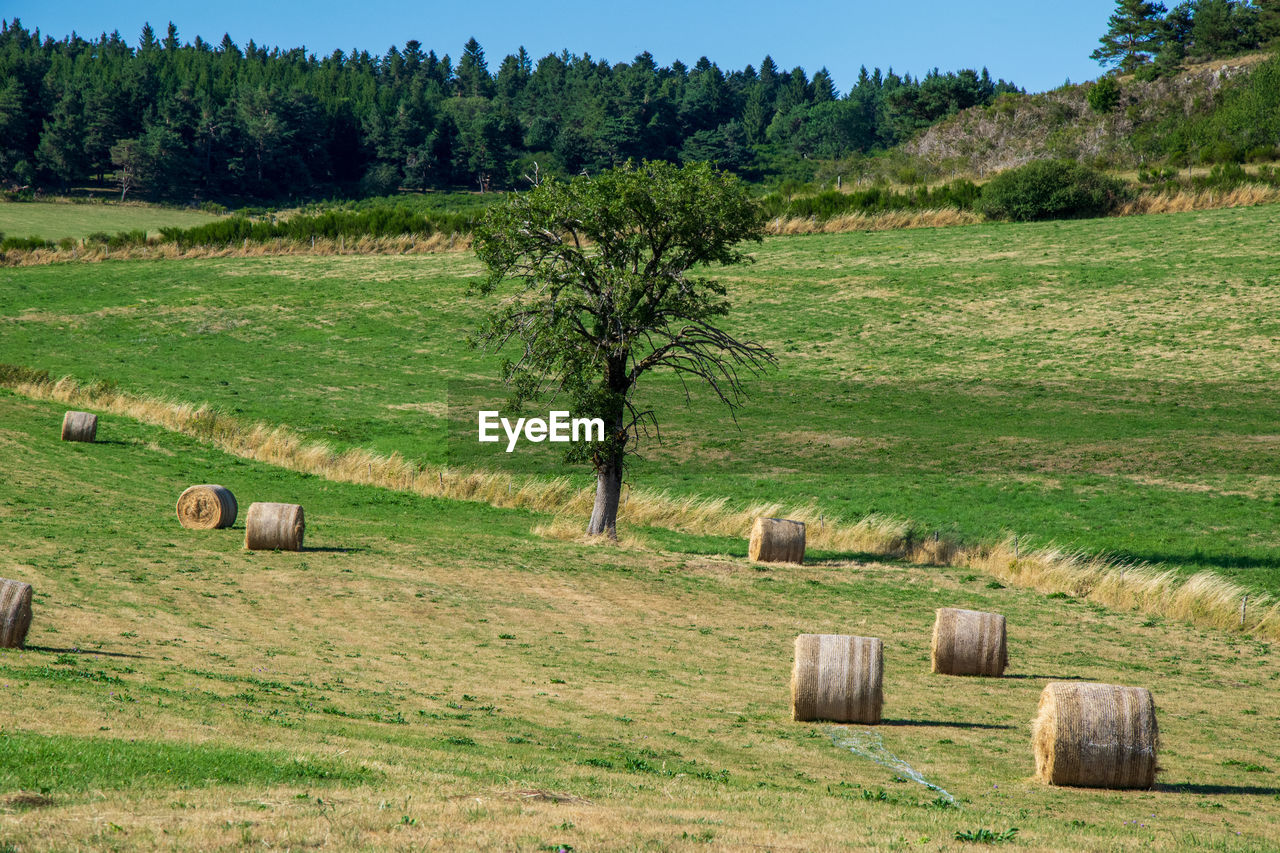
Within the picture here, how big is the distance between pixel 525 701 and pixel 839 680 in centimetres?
398

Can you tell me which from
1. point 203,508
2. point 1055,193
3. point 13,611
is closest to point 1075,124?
point 1055,193

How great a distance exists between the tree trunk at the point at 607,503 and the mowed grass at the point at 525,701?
1343mm

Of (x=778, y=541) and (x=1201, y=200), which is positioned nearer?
(x=778, y=541)

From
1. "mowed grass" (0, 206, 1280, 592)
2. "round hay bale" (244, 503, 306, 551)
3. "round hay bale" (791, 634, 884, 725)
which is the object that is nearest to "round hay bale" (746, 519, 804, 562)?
"mowed grass" (0, 206, 1280, 592)

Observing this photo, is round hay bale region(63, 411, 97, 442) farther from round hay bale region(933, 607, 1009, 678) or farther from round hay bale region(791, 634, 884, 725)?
round hay bale region(791, 634, 884, 725)

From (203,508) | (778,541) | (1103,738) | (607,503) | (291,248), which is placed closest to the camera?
(1103,738)

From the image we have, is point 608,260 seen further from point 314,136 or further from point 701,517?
point 314,136

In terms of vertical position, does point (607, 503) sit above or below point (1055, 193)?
below

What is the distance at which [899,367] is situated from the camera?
2106 inches

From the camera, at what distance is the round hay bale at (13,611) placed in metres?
15.2

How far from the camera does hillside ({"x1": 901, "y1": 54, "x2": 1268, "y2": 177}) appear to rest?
8762 cm


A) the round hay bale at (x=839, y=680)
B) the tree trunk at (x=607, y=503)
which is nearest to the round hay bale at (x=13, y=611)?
the round hay bale at (x=839, y=680)

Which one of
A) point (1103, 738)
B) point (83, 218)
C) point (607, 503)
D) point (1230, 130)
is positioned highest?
point (1230, 130)

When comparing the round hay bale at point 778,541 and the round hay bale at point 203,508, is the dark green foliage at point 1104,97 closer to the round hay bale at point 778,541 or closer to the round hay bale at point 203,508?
the round hay bale at point 778,541
